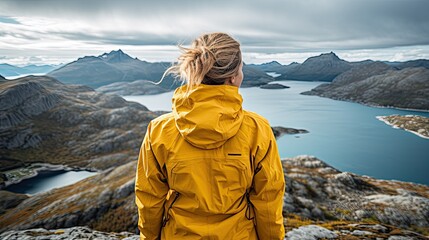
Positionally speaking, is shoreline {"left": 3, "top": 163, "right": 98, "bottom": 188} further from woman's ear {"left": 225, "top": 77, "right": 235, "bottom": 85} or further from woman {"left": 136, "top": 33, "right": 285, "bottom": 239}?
woman's ear {"left": 225, "top": 77, "right": 235, "bottom": 85}

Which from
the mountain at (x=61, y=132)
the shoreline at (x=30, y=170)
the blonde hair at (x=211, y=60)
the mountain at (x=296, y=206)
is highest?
the blonde hair at (x=211, y=60)

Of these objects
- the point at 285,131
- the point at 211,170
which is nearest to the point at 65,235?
the point at 211,170

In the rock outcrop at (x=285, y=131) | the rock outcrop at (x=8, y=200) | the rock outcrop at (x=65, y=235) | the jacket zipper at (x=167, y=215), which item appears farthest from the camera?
the rock outcrop at (x=285, y=131)

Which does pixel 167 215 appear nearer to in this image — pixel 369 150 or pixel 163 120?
pixel 163 120

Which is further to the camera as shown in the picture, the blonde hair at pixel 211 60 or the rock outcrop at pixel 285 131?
the rock outcrop at pixel 285 131

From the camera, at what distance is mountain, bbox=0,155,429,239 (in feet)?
153

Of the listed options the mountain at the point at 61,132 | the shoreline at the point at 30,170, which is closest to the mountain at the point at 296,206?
the shoreline at the point at 30,170

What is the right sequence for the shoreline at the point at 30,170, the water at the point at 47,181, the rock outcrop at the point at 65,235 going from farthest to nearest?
the shoreline at the point at 30,170, the water at the point at 47,181, the rock outcrop at the point at 65,235

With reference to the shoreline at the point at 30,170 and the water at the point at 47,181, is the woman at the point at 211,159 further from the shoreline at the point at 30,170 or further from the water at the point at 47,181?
the shoreline at the point at 30,170

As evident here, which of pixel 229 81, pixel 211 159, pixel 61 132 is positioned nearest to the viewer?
pixel 211 159

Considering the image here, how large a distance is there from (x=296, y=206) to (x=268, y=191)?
1752 inches

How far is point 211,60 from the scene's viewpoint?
4207 millimetres

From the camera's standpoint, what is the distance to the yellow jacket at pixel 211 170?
4.28m

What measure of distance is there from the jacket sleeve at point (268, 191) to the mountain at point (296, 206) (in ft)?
124
